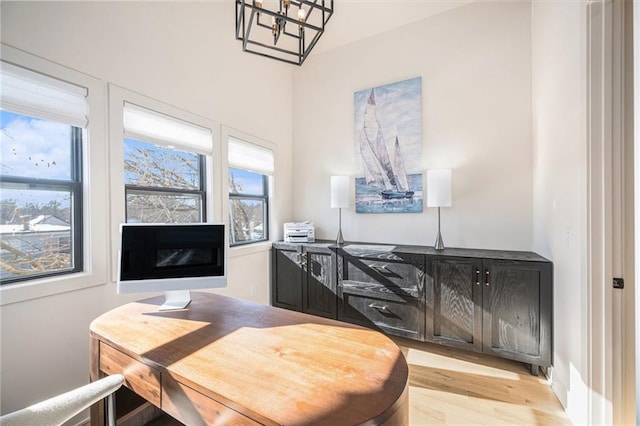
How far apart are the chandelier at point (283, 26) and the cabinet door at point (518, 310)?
2.18m

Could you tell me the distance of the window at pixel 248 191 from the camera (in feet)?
9.84

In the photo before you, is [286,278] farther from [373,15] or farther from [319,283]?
[373,15]

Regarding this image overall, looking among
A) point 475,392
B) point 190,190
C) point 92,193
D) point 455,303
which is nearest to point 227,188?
point 190,190

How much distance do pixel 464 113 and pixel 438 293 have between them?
6.06ft

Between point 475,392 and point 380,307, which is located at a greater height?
point 380,307

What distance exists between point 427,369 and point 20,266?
2.92m

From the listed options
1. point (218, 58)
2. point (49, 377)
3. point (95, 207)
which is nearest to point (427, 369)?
point (49, 377)

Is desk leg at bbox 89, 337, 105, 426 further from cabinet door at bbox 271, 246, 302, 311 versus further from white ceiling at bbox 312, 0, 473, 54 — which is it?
white ceiling at bbox 312, 0, 473, 54

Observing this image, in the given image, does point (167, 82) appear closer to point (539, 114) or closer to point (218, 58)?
point (218, 58)

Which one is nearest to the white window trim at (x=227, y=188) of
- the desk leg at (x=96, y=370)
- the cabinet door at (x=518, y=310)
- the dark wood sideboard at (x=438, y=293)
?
the dark wood sideboard at (x=438, y=293)

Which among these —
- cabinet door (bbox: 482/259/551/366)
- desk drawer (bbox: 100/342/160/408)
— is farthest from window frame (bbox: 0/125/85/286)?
cabinet door (bbox: 482/259/551/366)

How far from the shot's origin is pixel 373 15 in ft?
9.68

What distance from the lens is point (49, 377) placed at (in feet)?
5.19

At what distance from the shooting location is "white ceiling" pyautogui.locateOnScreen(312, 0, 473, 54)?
278cm
